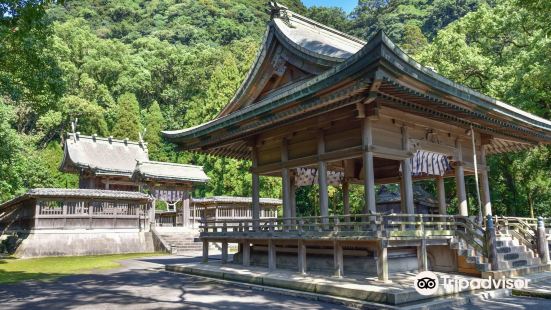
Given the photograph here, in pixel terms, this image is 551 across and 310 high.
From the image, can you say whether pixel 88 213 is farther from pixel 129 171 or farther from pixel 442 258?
pixel 442 258

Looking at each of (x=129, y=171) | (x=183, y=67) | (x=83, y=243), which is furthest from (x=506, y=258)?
(x=183, y=67)

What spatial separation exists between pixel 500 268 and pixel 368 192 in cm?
465

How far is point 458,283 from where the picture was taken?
11.2 metres

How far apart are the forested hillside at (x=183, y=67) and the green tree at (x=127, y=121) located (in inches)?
6.3

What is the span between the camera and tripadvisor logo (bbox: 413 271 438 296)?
402 inches

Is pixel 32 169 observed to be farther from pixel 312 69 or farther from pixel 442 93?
pixel 442 93

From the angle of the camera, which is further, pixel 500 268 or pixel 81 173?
pixel 81 173

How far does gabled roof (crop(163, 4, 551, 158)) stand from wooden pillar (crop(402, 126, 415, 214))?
3.09ft

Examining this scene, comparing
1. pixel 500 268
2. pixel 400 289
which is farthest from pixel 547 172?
pixel 400 289

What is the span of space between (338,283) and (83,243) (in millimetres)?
23186

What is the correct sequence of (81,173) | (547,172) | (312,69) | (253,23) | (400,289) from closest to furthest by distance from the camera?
1. (400,289)
2. (312,69)
3. (547,172)
4. (81,173)
5. (253,23)

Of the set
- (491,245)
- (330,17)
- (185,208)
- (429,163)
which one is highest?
(330,17)

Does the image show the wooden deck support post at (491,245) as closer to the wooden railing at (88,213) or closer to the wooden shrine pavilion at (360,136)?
the wooden shrine pavilion at (360,136)

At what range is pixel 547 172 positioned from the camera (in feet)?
94.6
